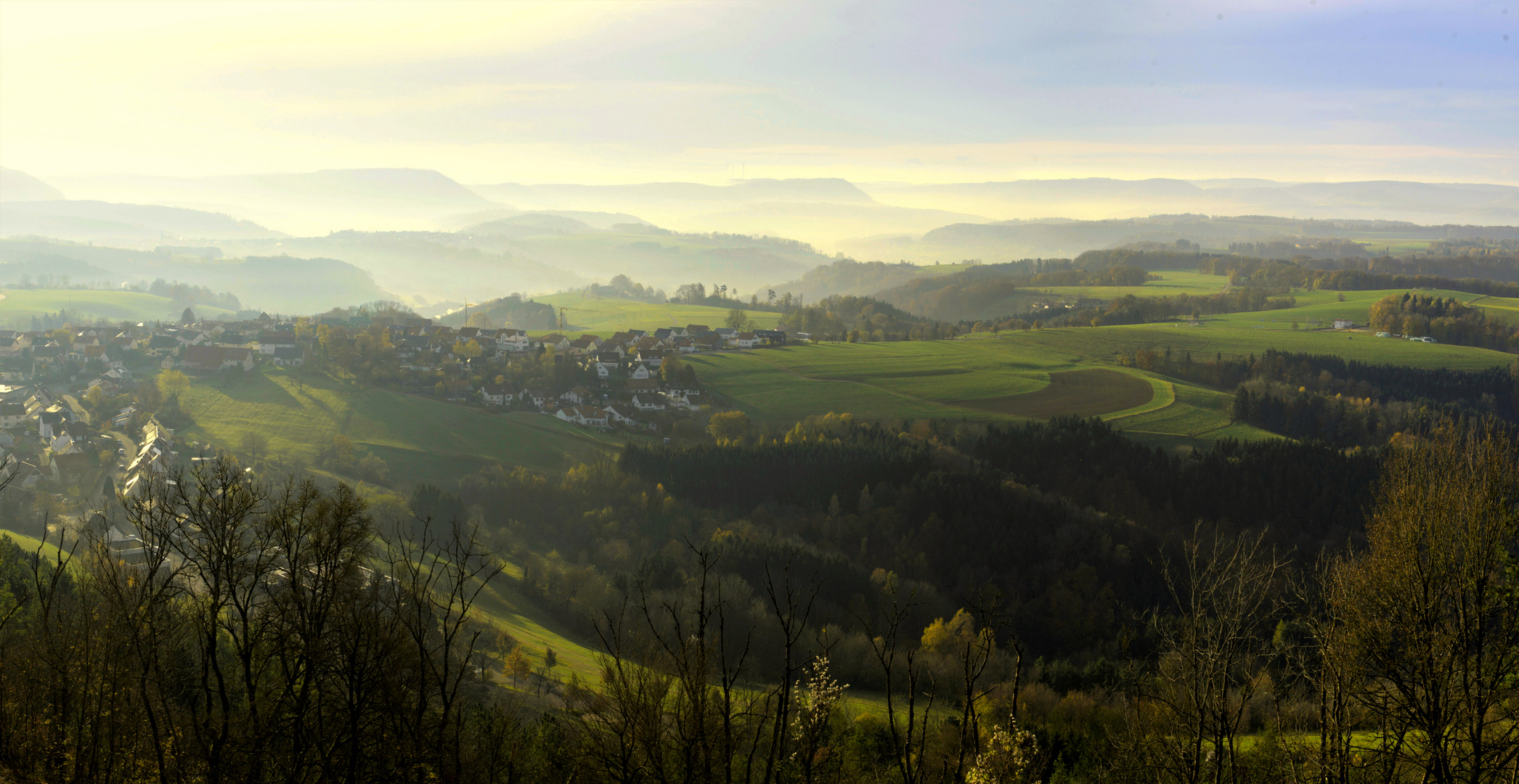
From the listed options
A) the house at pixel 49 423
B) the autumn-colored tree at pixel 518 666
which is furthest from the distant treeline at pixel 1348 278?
the house at pixel 49 423

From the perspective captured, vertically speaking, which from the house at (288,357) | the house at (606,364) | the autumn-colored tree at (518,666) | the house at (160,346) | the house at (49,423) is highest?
the house at (160,346)

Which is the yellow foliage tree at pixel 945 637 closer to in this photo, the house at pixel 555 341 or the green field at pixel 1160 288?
the house at pixel 555 341

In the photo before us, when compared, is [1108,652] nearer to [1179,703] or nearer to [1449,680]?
[1179,703]

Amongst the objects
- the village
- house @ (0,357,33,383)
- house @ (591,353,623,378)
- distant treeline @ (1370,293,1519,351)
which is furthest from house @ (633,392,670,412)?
distant treeline @ (1370,293,1519,351)

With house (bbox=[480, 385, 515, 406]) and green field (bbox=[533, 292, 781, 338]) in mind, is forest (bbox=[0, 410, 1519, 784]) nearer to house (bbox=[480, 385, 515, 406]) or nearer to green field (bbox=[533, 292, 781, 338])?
house (bbox=[480, 385, 515, 406])

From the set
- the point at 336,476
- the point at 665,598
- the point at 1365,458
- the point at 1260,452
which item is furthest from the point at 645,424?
the point at 1365,458

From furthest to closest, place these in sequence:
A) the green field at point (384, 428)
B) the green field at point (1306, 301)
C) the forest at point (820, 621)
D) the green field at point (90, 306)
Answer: the green field at point (90, 306)
the green field at point (1306, 301)
the green field at point (384, 428)
the forest at point (820, 621)

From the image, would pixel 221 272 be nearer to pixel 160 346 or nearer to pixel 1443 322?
pixel 160 346
